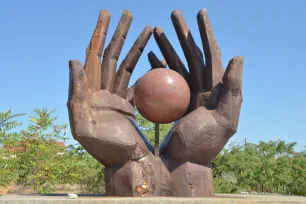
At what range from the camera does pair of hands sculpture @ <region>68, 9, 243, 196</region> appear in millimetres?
7913

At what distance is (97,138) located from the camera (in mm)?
7797

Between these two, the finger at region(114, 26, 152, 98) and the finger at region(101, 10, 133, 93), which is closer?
the finger at region(101, 10, 133, 93)

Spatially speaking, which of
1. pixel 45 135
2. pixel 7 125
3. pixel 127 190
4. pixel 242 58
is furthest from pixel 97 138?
pixel 45 135

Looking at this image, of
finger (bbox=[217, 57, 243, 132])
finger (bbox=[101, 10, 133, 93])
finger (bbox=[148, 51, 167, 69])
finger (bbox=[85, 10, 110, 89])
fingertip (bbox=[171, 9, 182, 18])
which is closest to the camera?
finger (bbox=[217, 57, 243, 132])

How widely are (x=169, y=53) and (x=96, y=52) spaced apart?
1974mm

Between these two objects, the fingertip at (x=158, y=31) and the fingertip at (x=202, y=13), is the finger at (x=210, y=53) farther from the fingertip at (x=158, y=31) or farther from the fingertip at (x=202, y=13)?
the fingertip at (x=158, y=31)

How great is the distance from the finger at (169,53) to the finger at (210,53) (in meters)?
1.00

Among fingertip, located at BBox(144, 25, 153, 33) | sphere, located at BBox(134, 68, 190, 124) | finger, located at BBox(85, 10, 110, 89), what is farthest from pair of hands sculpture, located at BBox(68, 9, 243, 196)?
fingertip, located at BBox(144, 25, 153, 33)

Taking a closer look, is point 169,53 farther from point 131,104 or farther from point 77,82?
point 77,82

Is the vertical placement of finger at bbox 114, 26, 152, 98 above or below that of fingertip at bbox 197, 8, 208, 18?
below

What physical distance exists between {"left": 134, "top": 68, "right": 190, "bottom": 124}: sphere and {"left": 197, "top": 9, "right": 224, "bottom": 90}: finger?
76cm

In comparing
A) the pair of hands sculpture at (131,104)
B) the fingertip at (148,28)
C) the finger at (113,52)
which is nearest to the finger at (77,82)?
the pair of hands sculpture at (131,104)

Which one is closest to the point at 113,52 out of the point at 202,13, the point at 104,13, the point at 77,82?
the point at 104,13

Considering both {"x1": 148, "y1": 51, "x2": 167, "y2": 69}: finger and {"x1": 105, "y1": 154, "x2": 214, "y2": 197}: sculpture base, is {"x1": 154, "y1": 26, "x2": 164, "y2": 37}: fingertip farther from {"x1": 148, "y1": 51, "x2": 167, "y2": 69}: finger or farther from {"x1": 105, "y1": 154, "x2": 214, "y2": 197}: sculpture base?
{"x1": 105, "y1": 154, "x2": 214, "y2": 197}: sculpture base
